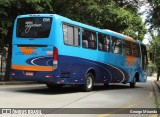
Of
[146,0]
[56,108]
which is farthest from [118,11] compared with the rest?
[56,108]

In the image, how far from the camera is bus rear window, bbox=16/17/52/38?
59.3 ft

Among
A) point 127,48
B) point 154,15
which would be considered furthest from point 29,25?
point 154,15

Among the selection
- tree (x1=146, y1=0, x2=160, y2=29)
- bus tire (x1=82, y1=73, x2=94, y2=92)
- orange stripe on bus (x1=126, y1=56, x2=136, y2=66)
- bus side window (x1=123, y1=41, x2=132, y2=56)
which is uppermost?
tree (x1=146, y1=0, x2=160, y2=29)

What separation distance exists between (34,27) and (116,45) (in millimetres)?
6790

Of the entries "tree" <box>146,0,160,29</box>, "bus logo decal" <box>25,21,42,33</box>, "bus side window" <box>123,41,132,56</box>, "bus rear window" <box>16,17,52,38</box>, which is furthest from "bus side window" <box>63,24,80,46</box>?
"tree" <box>146,0,160,29</box>

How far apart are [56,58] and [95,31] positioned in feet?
13.4

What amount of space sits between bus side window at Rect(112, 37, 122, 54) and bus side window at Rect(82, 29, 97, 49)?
2534 mm

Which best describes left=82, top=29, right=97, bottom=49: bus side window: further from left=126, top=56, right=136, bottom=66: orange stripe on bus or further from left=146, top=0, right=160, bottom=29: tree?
left=146, top=0, right=160, bottom=29: tree

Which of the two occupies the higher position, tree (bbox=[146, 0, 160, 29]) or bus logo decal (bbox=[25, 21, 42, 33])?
tree (bbox=[146, 0, 160, 29])

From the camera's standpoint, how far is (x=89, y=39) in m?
20.5

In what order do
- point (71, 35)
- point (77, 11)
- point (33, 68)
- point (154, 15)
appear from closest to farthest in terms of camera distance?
point (33, 68)
point (71, 35)
point (154, 15)
point (77, 11)

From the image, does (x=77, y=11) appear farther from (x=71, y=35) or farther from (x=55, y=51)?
(x=55, y=51)

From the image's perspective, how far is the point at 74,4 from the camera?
102 ft

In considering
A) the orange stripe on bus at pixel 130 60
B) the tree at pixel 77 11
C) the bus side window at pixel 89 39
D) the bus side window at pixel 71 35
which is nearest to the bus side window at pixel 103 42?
the bus side window at pixel 89 39
